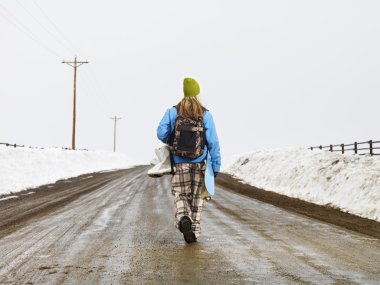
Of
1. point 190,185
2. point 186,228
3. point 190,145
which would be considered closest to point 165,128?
point 190,145

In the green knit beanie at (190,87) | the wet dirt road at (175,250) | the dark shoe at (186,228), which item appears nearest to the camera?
the wet dirt road at (175,250)

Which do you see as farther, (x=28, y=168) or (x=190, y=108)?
(x=28, y=168)

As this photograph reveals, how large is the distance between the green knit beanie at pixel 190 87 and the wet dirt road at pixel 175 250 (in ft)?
6.35

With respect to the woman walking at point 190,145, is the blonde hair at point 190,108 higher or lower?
higher

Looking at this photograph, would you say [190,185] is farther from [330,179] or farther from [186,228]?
[330,179]

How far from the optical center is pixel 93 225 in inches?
302

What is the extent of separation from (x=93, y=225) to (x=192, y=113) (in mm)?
2817

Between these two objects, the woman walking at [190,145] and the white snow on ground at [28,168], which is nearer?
the woman walking at [190,145]

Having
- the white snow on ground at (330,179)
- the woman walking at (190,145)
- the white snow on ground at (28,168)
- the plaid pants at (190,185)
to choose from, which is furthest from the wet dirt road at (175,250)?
the white snow on ground at (28,168)

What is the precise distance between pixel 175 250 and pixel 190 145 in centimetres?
133

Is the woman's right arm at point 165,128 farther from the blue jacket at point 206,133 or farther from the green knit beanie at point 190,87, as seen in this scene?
the green knit beanie at point 190,87

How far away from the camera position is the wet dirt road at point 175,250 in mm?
4234

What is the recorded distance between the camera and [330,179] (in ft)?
50.5

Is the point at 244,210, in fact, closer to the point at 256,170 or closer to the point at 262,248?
the point at 262,248
